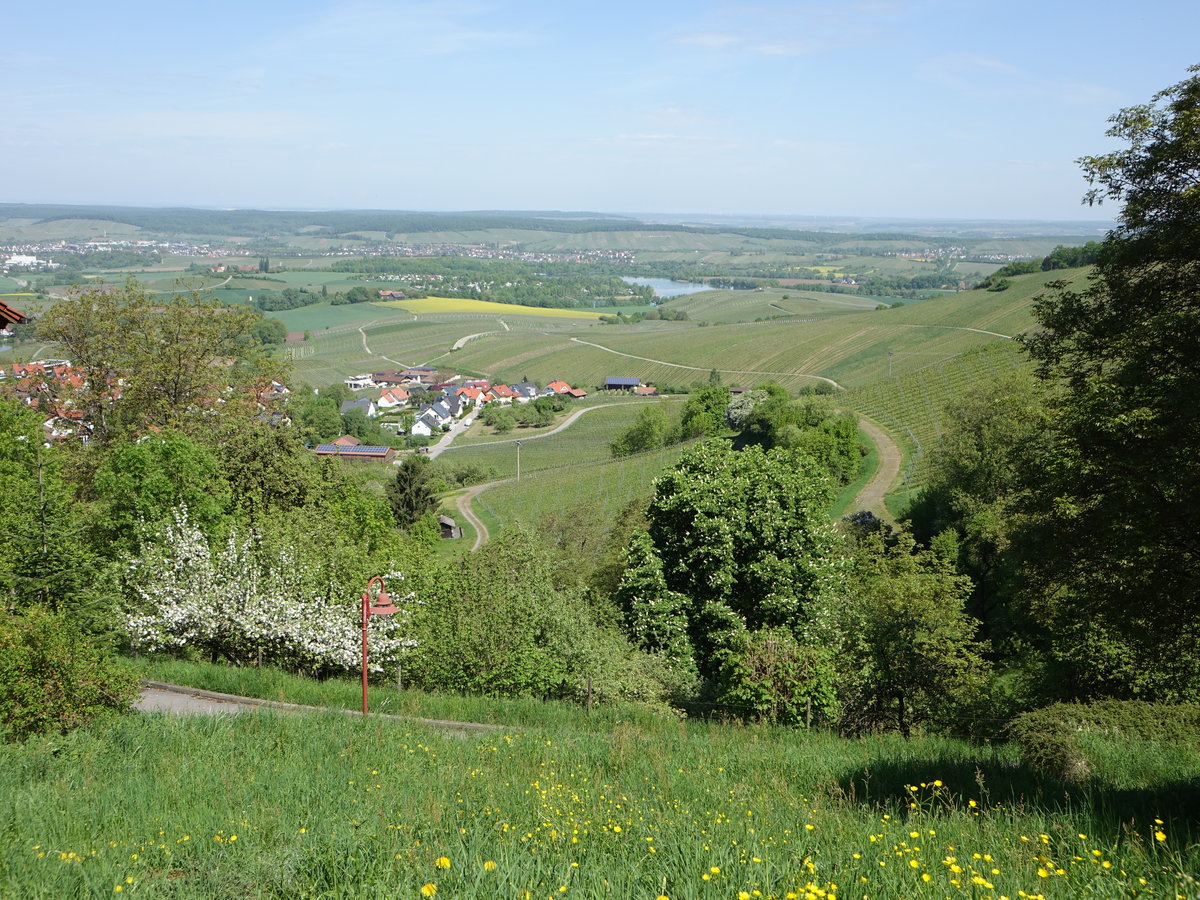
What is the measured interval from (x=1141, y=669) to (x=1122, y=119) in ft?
31.3

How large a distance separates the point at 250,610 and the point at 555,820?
13.8 meters

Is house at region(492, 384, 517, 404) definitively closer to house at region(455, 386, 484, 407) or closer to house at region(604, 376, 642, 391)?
house at region(455, 386, 484, 407)

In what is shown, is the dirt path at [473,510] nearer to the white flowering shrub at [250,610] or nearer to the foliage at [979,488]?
the foliage at [979,488]

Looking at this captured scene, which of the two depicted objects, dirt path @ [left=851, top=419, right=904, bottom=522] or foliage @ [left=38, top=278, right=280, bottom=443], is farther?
dirt path @ [left=851, top=419, right=904, bottom=522]

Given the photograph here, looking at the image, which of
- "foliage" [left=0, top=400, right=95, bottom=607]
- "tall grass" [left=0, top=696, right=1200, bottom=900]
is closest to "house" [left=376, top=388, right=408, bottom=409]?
"foliage" [left=0, top=400, right=95, bottom=607]

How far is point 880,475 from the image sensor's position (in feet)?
170

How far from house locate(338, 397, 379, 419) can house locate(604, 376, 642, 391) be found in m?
32.6

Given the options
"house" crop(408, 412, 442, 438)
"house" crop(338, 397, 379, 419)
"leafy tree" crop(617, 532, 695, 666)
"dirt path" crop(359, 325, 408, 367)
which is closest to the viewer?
"leafy tree" crop(617, 532, 695, 666)

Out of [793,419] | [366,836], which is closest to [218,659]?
[366,836]

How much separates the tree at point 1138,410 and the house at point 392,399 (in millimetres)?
116328

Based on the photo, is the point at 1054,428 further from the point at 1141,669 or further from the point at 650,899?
the point at 650,899

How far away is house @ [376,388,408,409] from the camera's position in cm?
12412

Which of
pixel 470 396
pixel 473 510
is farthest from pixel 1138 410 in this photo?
pixel 470 396

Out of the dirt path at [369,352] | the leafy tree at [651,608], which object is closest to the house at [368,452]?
the dirt path at [369,352]
